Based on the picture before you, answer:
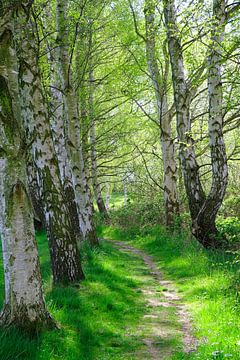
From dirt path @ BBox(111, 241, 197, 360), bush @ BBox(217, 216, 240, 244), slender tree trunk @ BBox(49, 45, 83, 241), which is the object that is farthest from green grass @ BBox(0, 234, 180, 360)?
slender tree trunk @ BBox(49, 45, 83, 241)

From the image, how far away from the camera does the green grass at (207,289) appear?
4.60 m

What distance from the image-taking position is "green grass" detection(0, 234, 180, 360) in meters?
4.31

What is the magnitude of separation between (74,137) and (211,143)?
3614mm

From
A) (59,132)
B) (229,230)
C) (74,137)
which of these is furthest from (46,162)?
(59,132)

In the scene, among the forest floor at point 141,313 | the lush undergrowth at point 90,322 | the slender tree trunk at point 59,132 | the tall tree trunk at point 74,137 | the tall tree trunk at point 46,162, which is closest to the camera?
the lush undergrowth at point 90,322

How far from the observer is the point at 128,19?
1524 centimetres

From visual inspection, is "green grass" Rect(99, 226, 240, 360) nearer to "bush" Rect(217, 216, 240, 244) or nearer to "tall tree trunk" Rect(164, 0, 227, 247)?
"bush" Rect(217, 216, 240, 244)


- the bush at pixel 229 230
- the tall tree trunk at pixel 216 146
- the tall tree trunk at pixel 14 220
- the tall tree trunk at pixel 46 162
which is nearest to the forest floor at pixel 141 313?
the tall tree trunk at pixel 14 220

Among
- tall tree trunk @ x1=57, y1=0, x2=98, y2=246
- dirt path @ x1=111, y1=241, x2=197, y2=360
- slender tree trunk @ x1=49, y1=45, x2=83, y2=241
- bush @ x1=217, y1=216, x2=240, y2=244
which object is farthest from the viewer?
slender tree trunk @ x1=49, y1=45, x2=83, y2=241

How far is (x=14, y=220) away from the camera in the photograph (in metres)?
4.61

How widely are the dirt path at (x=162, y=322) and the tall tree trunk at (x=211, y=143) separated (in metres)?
1.98

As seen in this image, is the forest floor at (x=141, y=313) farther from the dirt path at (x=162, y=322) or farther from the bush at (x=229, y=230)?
the bush at (x=229, y=230)

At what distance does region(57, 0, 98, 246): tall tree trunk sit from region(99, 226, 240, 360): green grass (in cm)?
247

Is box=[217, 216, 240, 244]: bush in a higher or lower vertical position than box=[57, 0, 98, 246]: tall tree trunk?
lower
